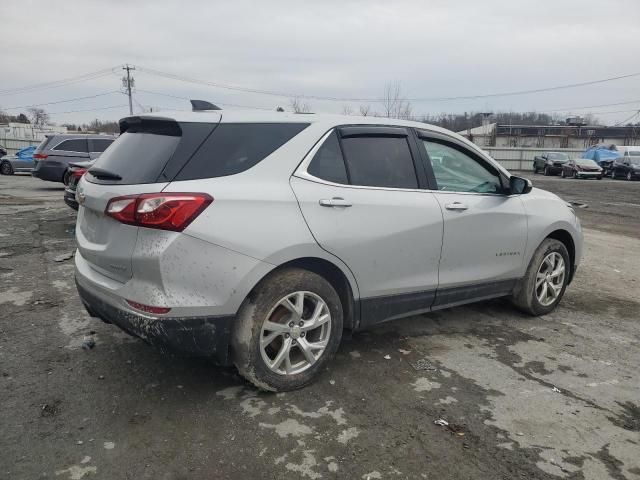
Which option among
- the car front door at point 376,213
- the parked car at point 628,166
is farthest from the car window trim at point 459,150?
the parked car at point 628,166

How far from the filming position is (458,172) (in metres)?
4.21

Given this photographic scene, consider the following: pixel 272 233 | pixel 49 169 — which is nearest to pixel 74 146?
pixel 49 169

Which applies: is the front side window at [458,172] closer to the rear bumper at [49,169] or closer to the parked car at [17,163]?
the rear bumper at [49,169]

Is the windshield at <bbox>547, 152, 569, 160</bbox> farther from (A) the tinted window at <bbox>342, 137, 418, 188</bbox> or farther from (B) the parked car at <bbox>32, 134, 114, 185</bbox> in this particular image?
(A) the tinted window at <bbox>342, 137, 418, 188</bbox>

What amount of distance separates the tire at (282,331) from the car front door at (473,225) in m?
1.09

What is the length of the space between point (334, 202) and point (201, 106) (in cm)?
119

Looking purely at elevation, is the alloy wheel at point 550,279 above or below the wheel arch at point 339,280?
below

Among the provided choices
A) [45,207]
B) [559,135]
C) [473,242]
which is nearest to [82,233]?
[473,242]

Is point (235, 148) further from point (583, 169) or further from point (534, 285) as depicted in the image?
point (583, 169)

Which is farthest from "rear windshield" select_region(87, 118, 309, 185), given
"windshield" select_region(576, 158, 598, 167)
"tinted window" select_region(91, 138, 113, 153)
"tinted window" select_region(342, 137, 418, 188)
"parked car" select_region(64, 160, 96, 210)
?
"windshield" select_region(576, 158, 598, 167)

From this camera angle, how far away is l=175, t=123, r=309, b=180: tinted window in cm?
292

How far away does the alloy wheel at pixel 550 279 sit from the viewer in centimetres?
482

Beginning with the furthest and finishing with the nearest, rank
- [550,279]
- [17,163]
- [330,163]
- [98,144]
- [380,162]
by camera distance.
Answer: [17,163] < [98,144] < [550,279] < [380,162] < [330,163]

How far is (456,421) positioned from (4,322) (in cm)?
382
